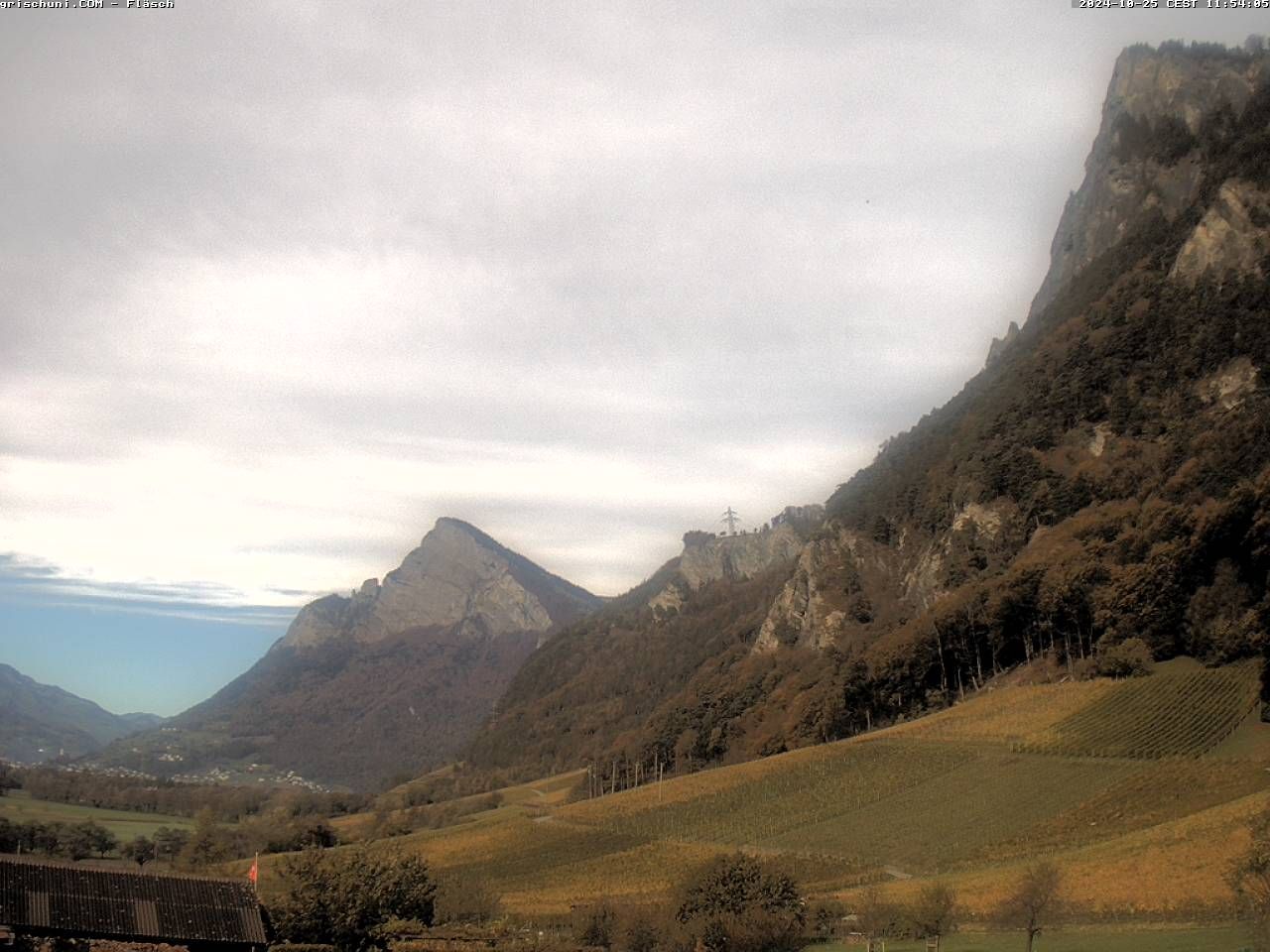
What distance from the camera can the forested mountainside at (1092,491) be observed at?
93.3m

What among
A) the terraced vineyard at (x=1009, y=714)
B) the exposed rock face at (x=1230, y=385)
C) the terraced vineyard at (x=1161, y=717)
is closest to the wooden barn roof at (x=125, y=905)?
the terraced vineyard at (x=1161, y=717)

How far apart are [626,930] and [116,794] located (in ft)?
474

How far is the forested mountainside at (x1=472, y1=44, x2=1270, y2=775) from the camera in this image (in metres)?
93.3

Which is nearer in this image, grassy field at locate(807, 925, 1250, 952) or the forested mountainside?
grassy field at locate(807, 925, 1250, 952)

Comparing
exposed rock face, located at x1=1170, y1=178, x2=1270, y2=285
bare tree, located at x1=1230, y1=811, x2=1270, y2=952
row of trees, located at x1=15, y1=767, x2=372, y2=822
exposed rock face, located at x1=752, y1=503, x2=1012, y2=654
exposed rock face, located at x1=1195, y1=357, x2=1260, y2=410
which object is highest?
exposed rock face, located at x1=1170, y1=178, x2=1270, y2=285

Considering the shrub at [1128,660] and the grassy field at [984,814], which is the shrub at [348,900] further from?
the shrub at [1128,660]

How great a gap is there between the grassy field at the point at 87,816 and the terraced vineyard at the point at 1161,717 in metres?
100

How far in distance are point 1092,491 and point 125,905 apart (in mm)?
105507

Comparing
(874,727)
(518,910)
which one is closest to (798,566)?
(874,727)

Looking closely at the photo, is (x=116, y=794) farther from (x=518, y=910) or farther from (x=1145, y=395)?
(x=1145, y=395)

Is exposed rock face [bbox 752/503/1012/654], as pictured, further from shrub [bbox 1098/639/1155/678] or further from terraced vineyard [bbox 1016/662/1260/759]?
terraced vineyard [bbox 1016/662/1260/759]

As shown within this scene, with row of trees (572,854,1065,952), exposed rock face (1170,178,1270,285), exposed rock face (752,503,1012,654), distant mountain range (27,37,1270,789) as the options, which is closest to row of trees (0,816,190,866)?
distant mountain range (27,37,1270,789)

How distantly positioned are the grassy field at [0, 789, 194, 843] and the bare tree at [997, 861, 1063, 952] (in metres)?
107

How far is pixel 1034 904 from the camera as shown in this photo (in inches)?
1512
